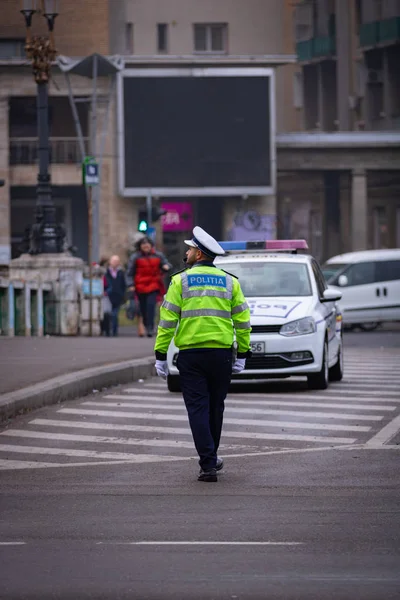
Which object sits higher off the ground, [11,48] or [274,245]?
[11,48]

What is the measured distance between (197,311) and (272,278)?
324 inches

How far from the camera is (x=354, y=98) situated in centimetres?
6481

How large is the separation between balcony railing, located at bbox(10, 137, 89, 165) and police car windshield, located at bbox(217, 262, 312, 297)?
3558 cm

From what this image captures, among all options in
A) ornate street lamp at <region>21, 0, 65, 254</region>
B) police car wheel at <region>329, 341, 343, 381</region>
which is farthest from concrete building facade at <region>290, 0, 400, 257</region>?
police car wheel at <region>329, 341, 343, 381</region>

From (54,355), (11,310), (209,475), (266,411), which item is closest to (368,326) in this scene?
(11,310)

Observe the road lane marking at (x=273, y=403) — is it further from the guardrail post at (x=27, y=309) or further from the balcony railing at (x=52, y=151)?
the balcony railing at (x=52, y=151)

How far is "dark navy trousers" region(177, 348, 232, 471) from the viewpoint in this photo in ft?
35.4

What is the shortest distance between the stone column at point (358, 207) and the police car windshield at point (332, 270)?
20089mm

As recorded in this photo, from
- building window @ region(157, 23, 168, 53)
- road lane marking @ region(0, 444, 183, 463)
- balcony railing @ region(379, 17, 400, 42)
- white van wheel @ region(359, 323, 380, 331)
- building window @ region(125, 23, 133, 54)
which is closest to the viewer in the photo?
road lane marking @ region(0, 444, 183, 463)

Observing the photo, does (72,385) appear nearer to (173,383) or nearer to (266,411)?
(173,383)

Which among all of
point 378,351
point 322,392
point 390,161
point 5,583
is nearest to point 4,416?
point 322,392

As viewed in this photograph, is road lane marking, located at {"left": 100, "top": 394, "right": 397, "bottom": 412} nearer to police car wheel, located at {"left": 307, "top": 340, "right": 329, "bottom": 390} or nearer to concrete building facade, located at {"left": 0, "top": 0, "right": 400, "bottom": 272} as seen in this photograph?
police car wheel, located at {"left": 307, "top": 340, "right": 329, "bottom": 390}

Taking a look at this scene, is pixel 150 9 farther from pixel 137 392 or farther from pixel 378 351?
pixel 137 392

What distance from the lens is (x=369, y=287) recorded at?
35.3 m
